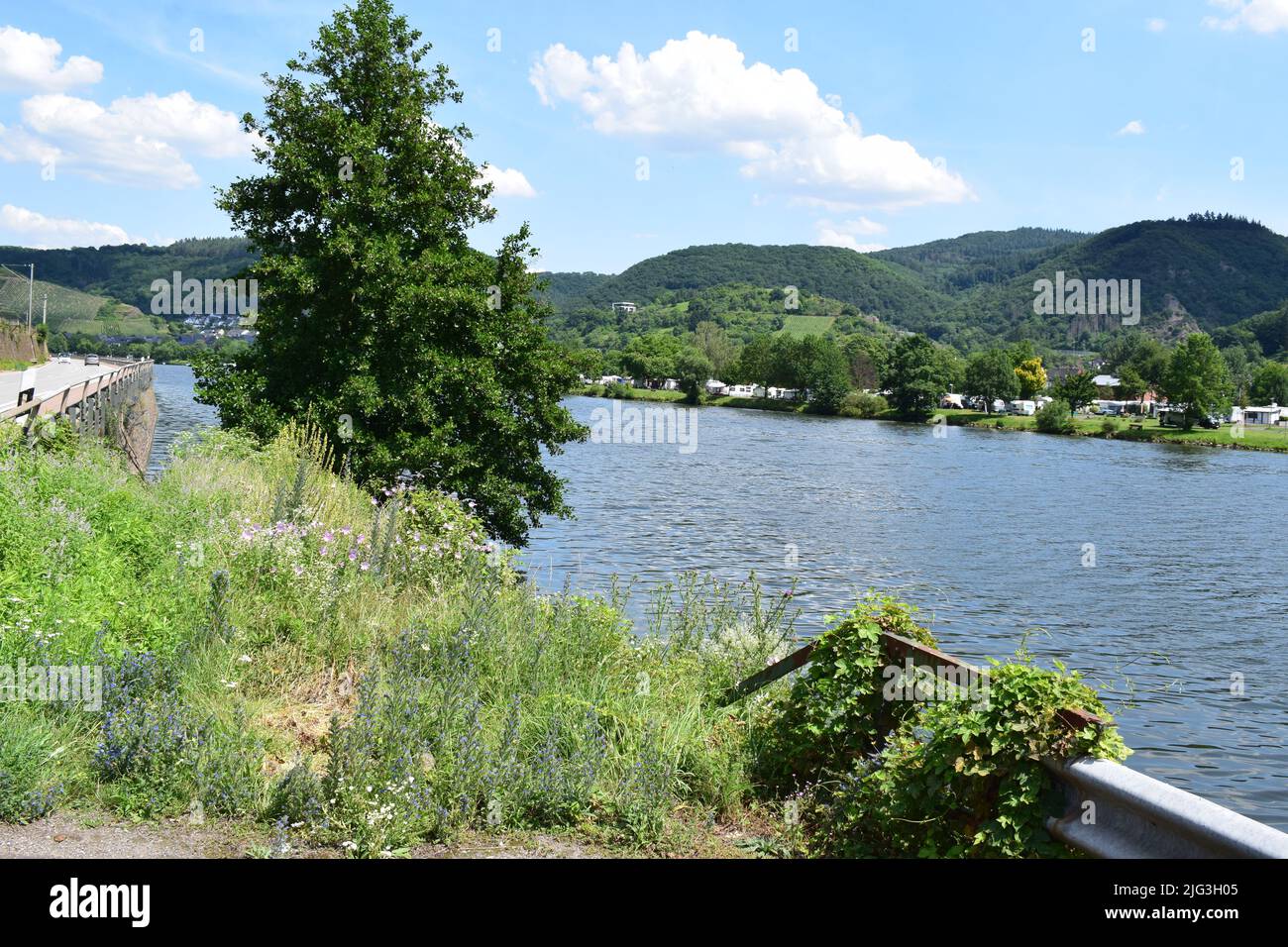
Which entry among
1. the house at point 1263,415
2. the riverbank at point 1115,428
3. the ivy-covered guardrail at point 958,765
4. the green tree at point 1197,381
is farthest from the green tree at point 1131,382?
the ivy-covered guardrail at point 958,765

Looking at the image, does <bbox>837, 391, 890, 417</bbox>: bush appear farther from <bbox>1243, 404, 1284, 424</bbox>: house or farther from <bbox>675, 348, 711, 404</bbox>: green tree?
<bbox>1243, 404, 1284, 424</bbox>: house

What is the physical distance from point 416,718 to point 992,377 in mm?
133882

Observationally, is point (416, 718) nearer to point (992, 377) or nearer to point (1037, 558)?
point (1037, 558)

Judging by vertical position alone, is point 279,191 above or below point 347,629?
above

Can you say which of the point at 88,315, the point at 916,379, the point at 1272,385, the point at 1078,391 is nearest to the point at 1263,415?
the point at 1272,385

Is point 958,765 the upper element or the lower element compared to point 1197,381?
lower

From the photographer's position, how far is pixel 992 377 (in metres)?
131

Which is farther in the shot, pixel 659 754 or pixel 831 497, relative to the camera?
pixel 831 497

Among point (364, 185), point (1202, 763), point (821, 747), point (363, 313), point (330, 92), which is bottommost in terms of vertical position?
point (1202, 763)

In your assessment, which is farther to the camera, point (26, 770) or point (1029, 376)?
point (1029, 376)

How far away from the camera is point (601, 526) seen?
31.4m
